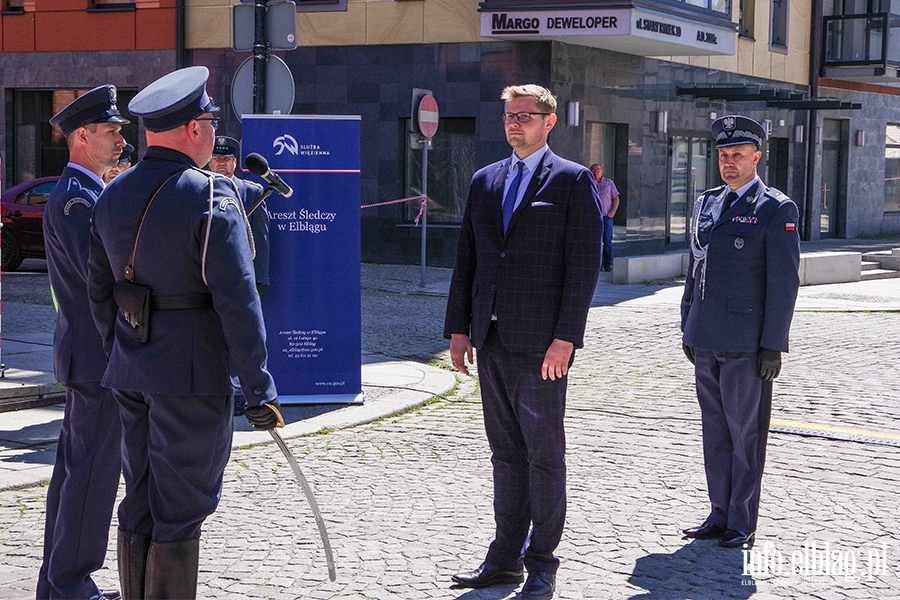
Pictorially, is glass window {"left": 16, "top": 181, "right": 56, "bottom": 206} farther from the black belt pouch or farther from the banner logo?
the black belt pouch

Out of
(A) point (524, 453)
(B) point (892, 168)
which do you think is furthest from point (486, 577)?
(B) point (892, 168)

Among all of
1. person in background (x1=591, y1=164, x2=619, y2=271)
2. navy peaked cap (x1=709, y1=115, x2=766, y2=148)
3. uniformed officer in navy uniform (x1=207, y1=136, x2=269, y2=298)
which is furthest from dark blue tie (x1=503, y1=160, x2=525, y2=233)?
person in background (x1=591, y1=164, x2=619, y2=271)

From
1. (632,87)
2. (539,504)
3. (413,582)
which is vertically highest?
(632,87)

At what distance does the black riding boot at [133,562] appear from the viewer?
4.17m

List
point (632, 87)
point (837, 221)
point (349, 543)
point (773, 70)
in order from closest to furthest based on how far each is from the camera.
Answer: point (349, 543)
point (632, 87)
point (773, 70)
point (837, 221)

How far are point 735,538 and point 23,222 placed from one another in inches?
636

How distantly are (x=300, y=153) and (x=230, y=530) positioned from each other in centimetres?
385

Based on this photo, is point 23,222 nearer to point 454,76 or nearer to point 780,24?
point 454,76

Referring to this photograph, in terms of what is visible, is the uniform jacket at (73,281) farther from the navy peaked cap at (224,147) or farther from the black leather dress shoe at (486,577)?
the navy peaked cap at (224,147)

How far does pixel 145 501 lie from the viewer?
4.23 metres

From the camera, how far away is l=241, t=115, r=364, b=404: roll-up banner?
9.13 m

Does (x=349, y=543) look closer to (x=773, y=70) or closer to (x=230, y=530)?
(x=230, y=530)

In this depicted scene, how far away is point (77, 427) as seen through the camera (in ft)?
15.2

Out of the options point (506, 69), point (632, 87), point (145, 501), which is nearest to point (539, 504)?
point (145, 501)
